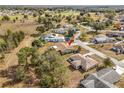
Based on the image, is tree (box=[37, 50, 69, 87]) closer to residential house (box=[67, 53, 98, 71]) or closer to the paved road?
residential house (box=[67, 53, 98, 71])

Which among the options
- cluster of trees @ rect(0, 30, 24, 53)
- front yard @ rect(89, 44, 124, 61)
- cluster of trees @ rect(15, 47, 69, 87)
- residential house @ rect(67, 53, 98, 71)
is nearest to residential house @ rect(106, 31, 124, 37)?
front yard @ rect(89, 44, 124, 61)

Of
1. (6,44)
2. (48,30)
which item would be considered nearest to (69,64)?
(6,44)

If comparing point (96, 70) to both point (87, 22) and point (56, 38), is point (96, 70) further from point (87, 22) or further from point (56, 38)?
point (87, 22)

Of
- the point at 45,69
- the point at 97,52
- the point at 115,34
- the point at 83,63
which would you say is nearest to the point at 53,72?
the point at 45,69

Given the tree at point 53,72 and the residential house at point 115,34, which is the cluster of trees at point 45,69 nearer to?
the tree at point 53,72

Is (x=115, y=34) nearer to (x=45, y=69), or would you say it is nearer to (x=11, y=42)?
(x=11, y=42)
